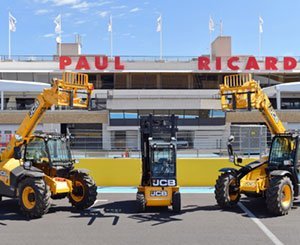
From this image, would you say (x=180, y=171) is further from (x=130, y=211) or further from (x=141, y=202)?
(x=141, y=202)

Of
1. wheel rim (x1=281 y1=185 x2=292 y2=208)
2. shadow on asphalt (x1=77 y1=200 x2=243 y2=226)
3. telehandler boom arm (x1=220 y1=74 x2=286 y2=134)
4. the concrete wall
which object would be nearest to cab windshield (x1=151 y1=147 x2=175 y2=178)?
shadow on asphalt (x1=77 y1=200 x2=243 y2=226)

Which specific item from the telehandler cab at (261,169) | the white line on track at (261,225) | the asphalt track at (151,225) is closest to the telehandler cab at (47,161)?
the asphalt track at (151,225)

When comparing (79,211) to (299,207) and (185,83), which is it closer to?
(299,207)

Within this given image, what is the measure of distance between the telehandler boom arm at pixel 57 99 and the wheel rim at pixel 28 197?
1455 millimetres

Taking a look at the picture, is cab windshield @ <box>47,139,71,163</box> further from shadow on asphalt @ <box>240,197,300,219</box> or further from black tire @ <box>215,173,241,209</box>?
shadow on asphalt @ <box>240,197,300,219</box>

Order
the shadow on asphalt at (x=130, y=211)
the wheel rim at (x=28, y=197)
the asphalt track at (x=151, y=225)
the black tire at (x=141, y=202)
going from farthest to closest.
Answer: the black tire at (x=141, y=202) → the wheel rim at (x=28, y=197) → the shadow on asphalt at (x=130, y=211) → the asphalt track at (x=151, y=225)

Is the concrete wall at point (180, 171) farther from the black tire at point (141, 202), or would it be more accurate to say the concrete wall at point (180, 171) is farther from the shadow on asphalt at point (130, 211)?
the black tire at point (141, 202)

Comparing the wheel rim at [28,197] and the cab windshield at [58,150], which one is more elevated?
the cab windshield at [58,150]

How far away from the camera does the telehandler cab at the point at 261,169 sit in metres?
11.9

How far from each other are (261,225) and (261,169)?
299 cm

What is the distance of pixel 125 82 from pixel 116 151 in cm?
3210

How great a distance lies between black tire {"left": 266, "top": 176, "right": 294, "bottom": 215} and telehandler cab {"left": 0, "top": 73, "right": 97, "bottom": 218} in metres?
4.84

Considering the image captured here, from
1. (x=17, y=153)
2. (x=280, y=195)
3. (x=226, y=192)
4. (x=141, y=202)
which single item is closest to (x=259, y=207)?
(x=226, y=192)

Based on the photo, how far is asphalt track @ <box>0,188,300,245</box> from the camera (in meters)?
8.95
